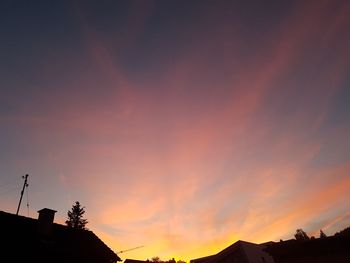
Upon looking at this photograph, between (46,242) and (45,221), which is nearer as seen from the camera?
(46,242)

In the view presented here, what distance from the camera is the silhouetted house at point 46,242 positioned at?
18797mm

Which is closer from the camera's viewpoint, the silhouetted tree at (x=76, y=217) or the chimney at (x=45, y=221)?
the chimney at (x=45, y=221)

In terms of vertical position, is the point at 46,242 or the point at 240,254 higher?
the point at 240,254

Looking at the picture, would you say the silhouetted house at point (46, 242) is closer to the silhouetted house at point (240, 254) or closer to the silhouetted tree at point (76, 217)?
the silhouetted house at point (240, 254)

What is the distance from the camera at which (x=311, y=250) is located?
73.8 feet

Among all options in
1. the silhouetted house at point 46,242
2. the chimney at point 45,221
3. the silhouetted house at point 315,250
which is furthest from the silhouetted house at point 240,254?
the chimney at point 45,221

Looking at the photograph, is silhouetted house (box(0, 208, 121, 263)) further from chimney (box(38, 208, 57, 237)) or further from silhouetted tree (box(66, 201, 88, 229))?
silhouetted tree (box(66, 201, 88, 229))

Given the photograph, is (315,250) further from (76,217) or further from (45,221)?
(76,217)

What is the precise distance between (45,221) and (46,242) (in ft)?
5.79

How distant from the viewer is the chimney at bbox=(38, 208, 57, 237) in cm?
2095

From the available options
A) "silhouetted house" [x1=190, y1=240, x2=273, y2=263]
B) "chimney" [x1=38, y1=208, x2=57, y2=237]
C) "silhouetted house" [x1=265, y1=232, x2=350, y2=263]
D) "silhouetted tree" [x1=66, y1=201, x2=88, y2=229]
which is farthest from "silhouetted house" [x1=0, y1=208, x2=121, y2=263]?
"silhouetted tree" [x1=66, y1=201, x2=88, y2=229]

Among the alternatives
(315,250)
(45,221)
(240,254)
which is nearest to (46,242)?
(45,221)

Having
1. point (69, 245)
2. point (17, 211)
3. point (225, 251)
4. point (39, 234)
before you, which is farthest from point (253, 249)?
point (17, 211)

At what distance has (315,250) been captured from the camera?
2228 centimetres
